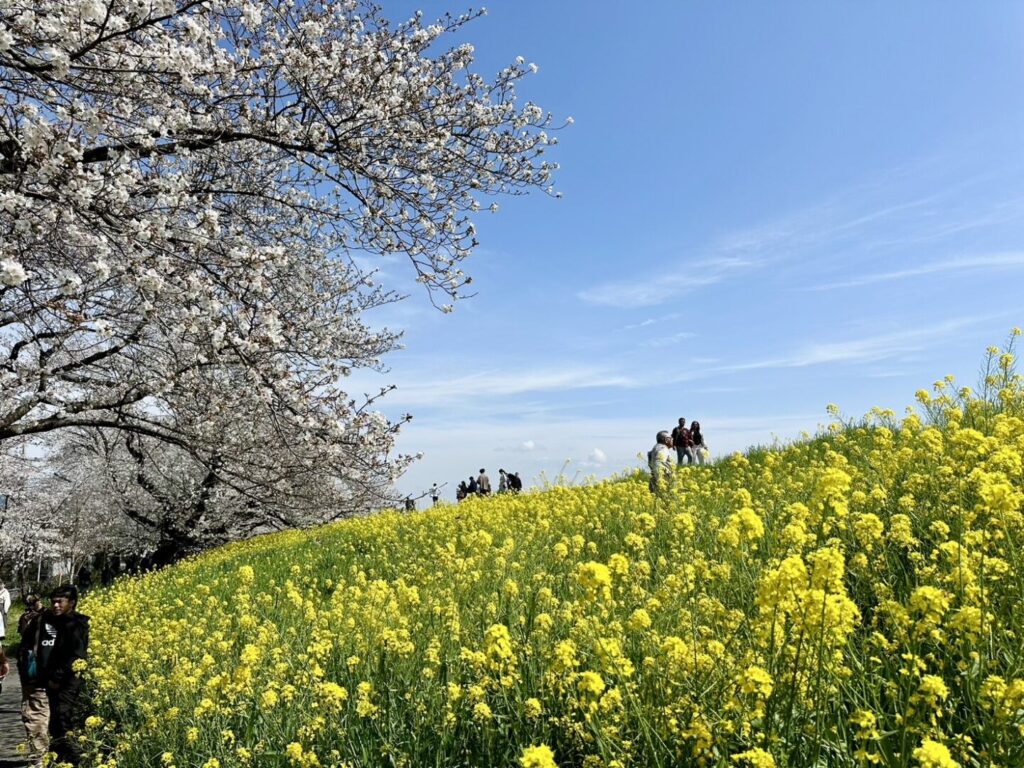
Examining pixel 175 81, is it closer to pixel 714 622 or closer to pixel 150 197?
pixel 150 197

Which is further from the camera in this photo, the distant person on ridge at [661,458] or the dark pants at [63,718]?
the distant person on ridge at [661,458]

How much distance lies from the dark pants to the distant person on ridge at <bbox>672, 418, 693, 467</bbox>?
14911 millimetres

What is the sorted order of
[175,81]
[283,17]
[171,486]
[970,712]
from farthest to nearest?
[171,486] < [283,17] < [175,81] < [970,712]

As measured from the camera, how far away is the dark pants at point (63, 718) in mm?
6758

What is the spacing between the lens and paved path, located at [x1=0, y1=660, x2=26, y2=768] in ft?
25.6

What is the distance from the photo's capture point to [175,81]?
511 centimetres

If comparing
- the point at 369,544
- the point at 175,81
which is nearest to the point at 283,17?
the point at 175,81

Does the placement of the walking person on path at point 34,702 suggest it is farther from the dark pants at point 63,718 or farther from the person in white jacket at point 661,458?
the person in white jacket at point 661,458

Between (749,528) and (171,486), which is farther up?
(171,486)

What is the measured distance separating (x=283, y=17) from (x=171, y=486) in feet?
66.4

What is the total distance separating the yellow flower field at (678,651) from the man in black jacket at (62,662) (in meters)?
0.47

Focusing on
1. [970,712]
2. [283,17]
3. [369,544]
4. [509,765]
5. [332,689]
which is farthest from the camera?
[369,544]

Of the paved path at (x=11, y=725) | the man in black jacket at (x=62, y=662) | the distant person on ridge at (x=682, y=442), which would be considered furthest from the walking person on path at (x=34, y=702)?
the distant person on ridge at (x=682, y=442)

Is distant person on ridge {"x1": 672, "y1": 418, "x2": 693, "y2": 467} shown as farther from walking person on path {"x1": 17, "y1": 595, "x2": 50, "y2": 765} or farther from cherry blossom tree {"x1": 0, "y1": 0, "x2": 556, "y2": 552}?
walking person on path {"x1": 17, "y1": 595, "x2": 50, "y2": 765}
